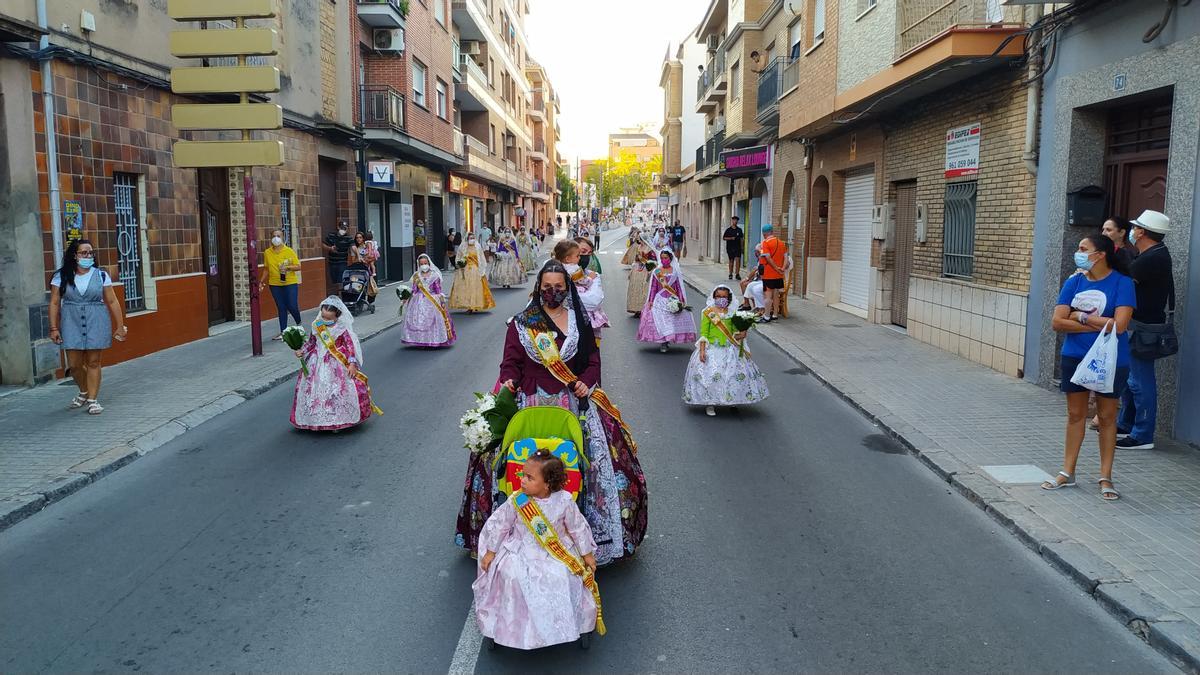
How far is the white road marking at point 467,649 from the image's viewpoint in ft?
12.5

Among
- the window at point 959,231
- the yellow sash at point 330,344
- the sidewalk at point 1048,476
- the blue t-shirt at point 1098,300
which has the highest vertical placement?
the window at point 959,231

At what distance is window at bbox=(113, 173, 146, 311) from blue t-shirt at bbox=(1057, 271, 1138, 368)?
36.5ft

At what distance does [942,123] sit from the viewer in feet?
43.0

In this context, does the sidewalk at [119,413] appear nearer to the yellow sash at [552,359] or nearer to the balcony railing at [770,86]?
the yellow sash at [552,359]

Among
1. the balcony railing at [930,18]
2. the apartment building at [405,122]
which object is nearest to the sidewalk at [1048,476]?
the balcony railing at [930,18]

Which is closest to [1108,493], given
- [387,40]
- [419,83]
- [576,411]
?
[576,411]

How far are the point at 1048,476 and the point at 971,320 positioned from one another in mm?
5743

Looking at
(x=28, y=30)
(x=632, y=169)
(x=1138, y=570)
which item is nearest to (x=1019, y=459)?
(x=1138, y=570)

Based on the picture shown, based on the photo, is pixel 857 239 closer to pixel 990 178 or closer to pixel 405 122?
pixel 990 178

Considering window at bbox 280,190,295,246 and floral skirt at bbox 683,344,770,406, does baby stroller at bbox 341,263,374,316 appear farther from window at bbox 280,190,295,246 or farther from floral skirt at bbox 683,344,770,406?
floral skirt at bbox 683,344,770,406

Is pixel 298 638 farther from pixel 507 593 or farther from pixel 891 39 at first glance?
pixel 891 39

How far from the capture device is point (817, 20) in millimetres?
19797

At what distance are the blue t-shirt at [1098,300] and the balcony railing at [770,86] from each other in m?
16.5

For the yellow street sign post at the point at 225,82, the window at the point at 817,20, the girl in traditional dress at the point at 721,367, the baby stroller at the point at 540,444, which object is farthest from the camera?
the window at the point at 817,20
